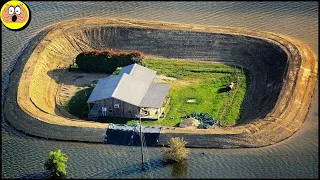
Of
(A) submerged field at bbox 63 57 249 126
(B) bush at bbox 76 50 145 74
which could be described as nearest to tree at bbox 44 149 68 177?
(A) submerged field at bbox 63 57 249 126

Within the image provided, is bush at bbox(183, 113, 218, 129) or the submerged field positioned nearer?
bush at bbox(183, 113, 218, 129)

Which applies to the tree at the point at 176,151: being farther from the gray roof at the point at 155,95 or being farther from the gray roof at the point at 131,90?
the gray roof at the point at 131,90

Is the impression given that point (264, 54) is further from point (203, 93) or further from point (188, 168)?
point (188, 168)

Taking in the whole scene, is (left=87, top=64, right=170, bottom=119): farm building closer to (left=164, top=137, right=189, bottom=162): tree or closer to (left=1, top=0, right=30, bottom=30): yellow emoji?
(left=164, top=137, right=189, bottom=162): tree

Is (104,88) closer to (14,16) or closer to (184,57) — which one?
(184,57)

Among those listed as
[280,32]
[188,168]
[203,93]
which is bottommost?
[188,168]

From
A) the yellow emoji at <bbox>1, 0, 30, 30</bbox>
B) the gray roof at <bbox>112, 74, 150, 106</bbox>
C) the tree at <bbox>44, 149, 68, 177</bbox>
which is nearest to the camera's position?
the yellow emoji at <bbox>1, 0, 30, 30</bbox>

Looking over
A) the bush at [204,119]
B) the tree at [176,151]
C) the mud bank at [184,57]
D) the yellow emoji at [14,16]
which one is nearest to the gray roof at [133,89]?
the bush at [204,119]

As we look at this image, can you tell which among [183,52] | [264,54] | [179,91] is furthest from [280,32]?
[179,91]
